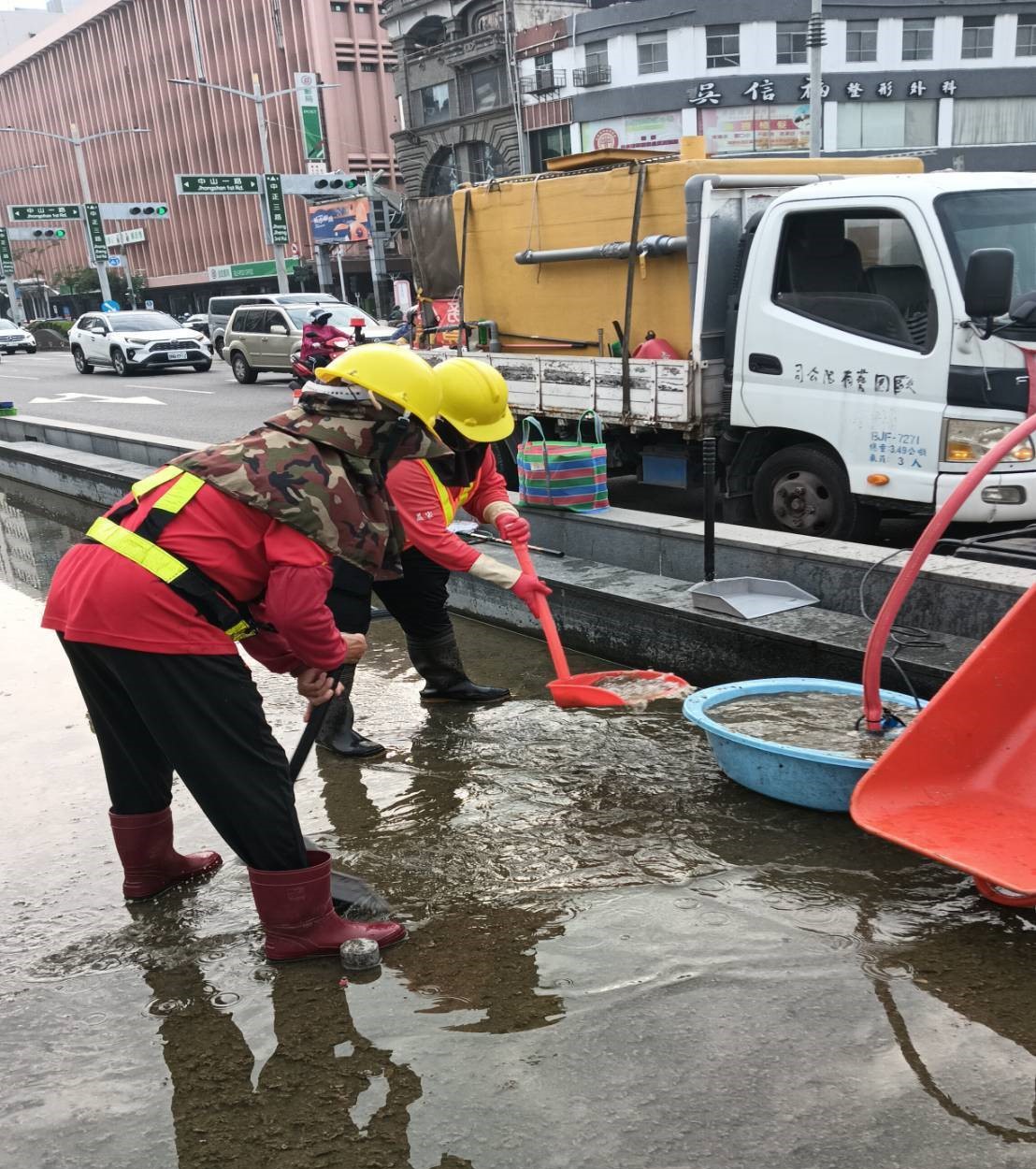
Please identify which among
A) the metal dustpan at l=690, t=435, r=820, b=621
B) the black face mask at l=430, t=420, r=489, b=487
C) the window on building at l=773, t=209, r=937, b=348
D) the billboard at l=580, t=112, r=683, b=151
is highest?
the billboard at l=580, t=112, r=683, b=151

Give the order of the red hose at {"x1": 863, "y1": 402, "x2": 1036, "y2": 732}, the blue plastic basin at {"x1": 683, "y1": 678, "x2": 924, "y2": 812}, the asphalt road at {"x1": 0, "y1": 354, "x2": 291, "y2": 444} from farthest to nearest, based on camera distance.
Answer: the asphalt road at {"x1": 0, "y1": 354, "x2": 291, "y2": 444}
the blue plastic basin at {"x1": 683, "y1": 678, "x2": 924, "y2": 812}
the red hose at {"x1": 863, "y1": 402, "x2": 1036, "y2": 732}

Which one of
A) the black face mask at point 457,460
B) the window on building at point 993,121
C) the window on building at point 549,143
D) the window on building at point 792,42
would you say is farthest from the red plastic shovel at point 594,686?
the window on building at point 549,143

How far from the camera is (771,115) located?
1469 inches

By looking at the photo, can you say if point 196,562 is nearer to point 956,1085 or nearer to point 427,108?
point 956,1085

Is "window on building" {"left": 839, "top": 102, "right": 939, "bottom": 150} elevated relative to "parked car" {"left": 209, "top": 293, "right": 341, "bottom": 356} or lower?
elevated

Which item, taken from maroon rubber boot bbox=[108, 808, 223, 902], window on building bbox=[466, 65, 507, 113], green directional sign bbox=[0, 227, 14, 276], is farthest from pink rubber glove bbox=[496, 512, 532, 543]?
green directional sign bbox=[0, 227, 14, 276]

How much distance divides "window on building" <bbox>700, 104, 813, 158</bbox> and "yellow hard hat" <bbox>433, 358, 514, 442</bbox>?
119 feet

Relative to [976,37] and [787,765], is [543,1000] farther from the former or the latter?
[976,37]

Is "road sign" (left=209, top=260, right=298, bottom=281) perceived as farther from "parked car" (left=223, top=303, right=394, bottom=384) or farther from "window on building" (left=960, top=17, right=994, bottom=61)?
"parked car" (left=223, top=303, right=394, bottom=384)

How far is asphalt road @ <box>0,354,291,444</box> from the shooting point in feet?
49.6

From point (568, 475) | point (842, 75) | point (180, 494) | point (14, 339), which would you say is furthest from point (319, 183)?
point (180, 494)

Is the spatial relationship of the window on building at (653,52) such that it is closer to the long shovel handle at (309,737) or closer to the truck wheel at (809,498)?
the truck wheel at (809,498)

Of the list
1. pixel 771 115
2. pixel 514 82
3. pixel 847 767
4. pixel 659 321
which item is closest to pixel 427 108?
pixel 514 82

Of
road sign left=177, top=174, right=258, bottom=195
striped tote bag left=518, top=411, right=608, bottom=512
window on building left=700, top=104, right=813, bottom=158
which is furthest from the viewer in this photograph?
window on building left=700, top=104, right=813, bottom=158
